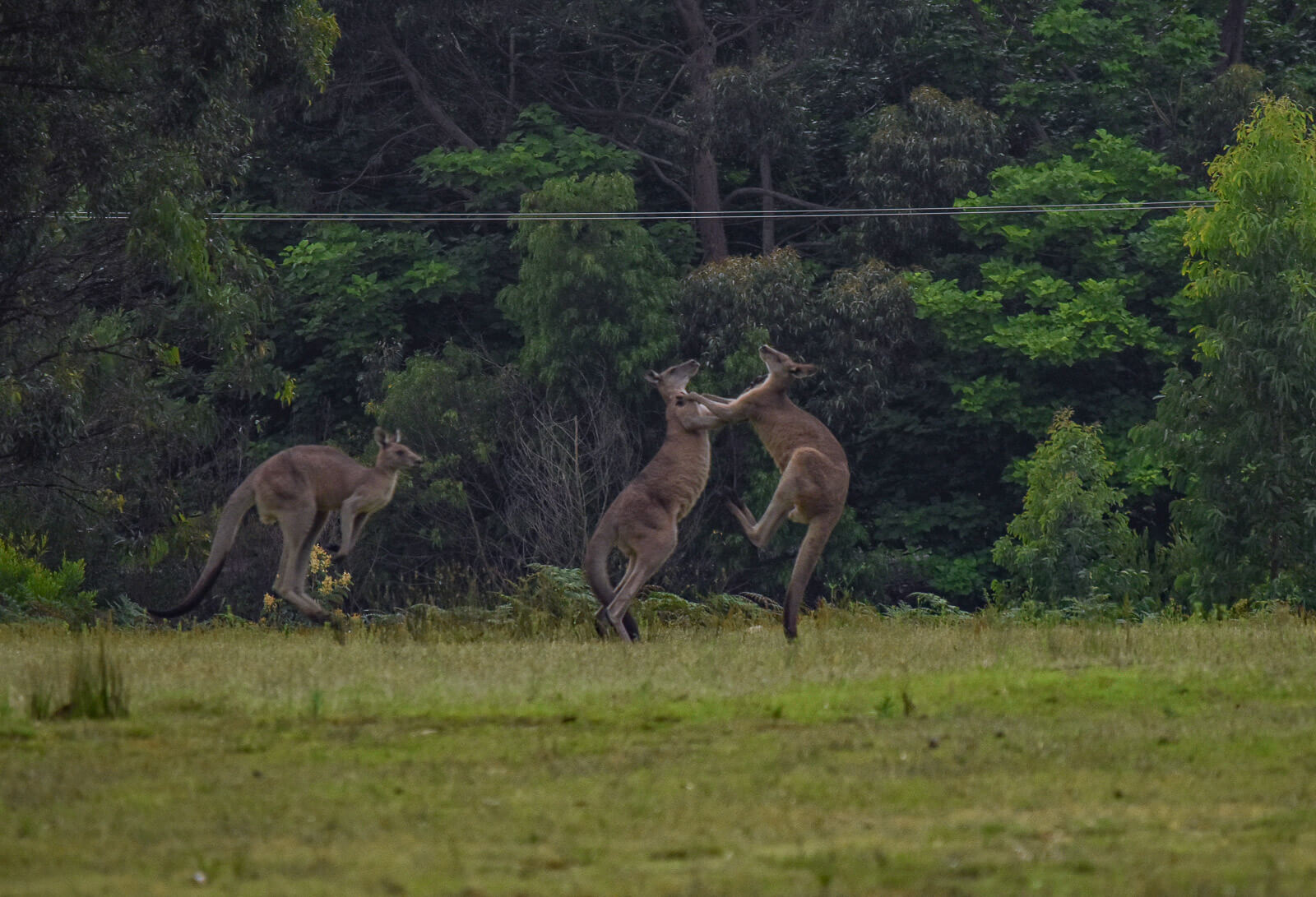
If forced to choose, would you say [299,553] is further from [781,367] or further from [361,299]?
[361,299]

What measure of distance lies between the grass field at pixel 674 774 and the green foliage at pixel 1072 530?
54.4ft

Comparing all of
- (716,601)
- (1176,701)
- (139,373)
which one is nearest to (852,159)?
(139,373)

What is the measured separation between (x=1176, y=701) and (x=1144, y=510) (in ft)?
93.9

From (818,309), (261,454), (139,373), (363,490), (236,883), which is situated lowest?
(261,454)

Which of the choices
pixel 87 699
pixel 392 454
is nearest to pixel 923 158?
pixel 392 454

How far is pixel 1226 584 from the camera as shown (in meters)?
27.4

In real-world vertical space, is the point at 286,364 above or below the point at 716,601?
below

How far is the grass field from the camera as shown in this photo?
609cm

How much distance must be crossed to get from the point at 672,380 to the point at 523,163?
2296cm

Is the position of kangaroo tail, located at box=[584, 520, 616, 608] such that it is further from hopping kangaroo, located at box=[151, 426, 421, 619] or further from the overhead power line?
the overhead power line

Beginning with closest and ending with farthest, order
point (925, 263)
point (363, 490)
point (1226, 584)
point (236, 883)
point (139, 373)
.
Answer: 1. point (236, 883)
2. point (363, 490)
3. point (139, 373)
4. point (1226, 584)
5. point (925, 263)

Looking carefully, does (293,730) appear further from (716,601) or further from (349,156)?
(349,156)

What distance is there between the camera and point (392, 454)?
15117 millimetres

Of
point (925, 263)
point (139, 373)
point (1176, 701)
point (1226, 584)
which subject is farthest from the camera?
point (925, 263)
